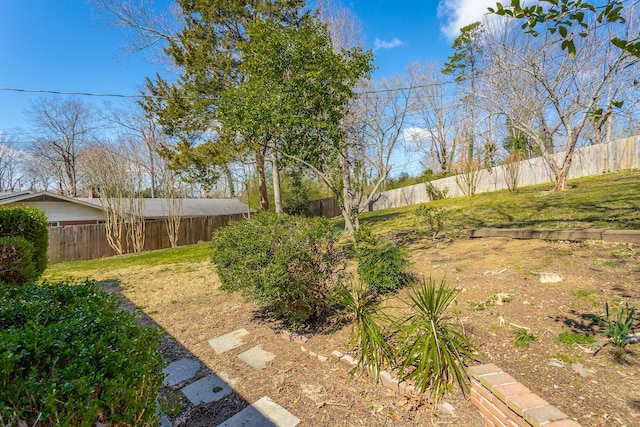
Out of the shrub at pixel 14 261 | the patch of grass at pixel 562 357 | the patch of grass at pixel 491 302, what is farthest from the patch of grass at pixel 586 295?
the shrub at pixel 14 261

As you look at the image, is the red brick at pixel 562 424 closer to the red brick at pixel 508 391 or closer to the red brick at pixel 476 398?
the red brick at pixel 508 391

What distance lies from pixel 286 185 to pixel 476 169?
1008 cm

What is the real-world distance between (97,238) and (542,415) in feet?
46.9

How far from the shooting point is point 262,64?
17.0 feet

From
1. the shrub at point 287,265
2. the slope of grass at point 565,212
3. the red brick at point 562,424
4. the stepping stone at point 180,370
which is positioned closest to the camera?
the red brick at point 562,424

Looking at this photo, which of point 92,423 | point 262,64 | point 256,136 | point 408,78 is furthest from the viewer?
point 408,78

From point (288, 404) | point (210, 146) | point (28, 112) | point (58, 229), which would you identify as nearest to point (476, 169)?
point (210, 146)

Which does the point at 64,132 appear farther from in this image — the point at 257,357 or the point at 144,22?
the point at 257,357

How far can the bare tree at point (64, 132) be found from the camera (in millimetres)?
22141

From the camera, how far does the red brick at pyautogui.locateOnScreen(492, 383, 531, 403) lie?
1.67 meters

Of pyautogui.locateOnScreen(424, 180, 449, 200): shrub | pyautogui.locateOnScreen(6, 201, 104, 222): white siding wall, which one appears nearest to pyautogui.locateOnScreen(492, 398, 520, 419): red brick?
pyautogui.locateOnScreen(6, 201, 104, 222): white siding wall

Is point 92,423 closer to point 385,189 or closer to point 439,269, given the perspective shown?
point 439,269

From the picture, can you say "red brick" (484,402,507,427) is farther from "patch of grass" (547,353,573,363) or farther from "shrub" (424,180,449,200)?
"shrub" (424,180,449,200)

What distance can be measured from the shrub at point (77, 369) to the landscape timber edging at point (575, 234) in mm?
5376
